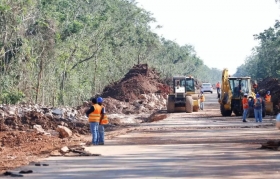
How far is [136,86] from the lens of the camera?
242 feet

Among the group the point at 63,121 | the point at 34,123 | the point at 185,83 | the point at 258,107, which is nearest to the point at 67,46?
the point at 185,83

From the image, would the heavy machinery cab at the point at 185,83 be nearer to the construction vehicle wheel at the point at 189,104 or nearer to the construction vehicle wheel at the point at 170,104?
the construction vehicle wheel at the point at 170,104

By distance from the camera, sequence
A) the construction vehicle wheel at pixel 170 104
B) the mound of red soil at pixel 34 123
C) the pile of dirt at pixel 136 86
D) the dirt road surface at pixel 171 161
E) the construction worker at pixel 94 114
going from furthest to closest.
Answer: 1. the pile of dirt at pixel 136 86
2. the construction vehicle wheel at pixel 170 104
3. the mound of red soil at pixel 34 123
4. the construction worker at pixel 94 114
5. the dirt road surface at pixel 171 161

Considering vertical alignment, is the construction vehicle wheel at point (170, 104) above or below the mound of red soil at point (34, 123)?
above

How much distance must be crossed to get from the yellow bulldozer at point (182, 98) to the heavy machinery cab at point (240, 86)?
614 cm

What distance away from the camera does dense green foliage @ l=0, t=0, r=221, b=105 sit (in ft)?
166

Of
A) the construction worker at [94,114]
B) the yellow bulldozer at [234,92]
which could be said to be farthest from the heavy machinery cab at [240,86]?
the construction worker at [94,114]

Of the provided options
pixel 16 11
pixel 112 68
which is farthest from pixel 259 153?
pixel 112 68

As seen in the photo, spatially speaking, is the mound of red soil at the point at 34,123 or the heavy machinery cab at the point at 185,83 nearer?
the mound of red soil at the point at 34,123

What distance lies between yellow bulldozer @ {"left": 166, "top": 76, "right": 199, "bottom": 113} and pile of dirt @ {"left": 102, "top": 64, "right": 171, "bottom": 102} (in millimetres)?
14896

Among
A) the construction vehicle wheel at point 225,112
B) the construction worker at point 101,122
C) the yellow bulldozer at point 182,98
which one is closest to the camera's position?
the construction worker at point 101,122

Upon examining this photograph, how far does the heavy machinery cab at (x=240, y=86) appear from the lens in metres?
44.2

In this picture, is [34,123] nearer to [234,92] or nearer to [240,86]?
[234,92]

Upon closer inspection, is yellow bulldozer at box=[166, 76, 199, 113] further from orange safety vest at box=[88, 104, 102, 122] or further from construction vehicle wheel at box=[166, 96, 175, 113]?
orange safety vest at box=[88, 104, 102, 122]
